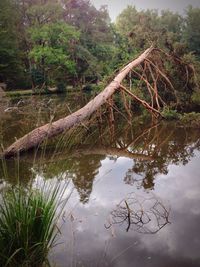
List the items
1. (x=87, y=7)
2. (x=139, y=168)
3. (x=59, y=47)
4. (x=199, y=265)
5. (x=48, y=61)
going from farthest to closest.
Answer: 1. (x=87, y=7)
2. (x=59, y=47)
3. (x=48, y=61)
4. (x=139, y=168)
5. (x=199, y=265)

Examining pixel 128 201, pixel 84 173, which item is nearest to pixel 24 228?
pixel 128 201

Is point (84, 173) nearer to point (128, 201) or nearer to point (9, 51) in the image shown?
point (128, 201)

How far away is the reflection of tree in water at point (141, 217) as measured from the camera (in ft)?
14.5

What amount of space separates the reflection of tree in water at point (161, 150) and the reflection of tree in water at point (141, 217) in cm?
90

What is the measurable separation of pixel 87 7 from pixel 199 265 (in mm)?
47505

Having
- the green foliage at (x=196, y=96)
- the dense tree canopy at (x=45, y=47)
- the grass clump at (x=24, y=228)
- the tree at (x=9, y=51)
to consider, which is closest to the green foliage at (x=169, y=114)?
the green foliage at (x=196, y=96)

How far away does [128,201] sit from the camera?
527 cm

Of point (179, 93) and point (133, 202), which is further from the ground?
point (179, 93)

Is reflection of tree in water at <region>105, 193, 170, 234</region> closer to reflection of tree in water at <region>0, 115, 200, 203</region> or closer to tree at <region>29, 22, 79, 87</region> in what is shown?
reflection of tree in water at <region>0, 115, 200, 203</region>

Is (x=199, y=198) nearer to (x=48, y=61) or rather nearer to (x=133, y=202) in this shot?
(x=133, y=202)

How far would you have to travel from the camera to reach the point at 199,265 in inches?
138

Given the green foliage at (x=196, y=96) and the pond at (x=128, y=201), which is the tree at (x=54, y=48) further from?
the pond at (x=128, y=201)

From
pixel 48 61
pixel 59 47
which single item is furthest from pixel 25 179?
pixel 59 47

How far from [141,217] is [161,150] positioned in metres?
4.04
